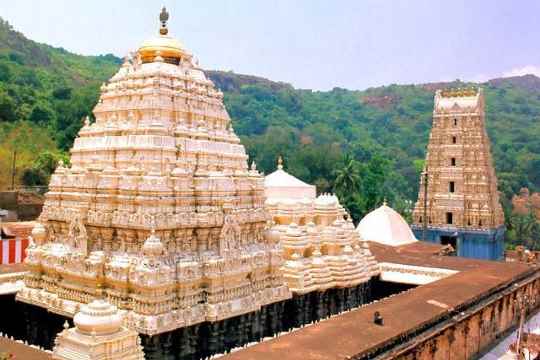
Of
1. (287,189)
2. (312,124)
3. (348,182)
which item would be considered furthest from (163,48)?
(312,124)

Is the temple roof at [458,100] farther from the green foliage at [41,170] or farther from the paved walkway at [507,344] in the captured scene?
the green foliage at [41,170]

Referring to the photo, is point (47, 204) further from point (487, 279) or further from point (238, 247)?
point (487, 279)

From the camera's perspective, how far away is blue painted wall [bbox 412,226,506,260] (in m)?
31.1

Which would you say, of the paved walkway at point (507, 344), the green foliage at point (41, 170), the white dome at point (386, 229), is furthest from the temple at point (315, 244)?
the green foliage at point (41, 170)

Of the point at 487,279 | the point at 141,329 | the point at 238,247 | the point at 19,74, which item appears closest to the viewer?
the point at 141,329

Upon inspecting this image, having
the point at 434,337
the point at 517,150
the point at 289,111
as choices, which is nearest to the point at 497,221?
the point at 434,337

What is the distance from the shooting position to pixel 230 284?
46.0 feet

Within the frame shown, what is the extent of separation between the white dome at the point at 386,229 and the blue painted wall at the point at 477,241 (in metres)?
4.06

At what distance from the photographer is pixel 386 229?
93.9 feet

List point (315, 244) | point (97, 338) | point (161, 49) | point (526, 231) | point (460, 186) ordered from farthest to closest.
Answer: point (526, 231) → point (460, 186) → point (315, 244) → point (161, 49) → point (97, 338)

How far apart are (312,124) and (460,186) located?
60.0 m

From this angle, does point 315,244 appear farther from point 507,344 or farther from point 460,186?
point 460,186

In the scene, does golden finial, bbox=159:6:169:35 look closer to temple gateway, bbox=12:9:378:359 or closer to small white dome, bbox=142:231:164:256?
temple gateway, bbox=12:9:378:359

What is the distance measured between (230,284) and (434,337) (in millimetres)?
5024
